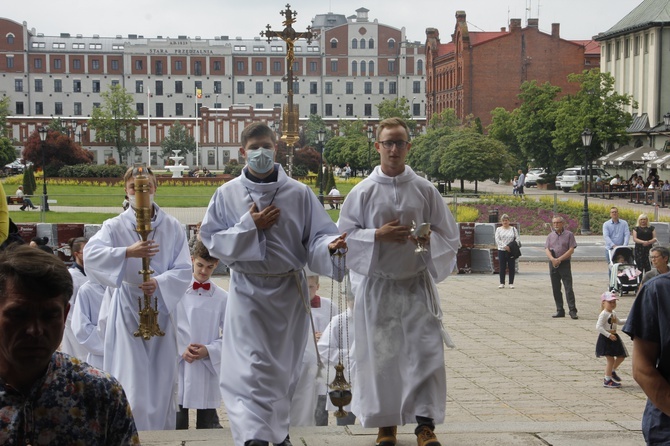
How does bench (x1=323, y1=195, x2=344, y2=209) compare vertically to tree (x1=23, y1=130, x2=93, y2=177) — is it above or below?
below

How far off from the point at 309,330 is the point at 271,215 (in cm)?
98

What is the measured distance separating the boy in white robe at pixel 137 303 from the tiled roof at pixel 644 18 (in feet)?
203

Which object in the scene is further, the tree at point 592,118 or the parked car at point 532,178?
the parked car at point 532,178

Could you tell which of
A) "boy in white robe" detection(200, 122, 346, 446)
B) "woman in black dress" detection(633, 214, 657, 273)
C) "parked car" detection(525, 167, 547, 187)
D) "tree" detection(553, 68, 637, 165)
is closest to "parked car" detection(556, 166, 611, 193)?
"tree" detection(553, 68, 637, 165)

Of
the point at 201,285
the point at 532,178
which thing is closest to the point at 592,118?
the point at 532,178

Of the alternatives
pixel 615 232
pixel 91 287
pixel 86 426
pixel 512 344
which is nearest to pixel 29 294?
pixel 86 426

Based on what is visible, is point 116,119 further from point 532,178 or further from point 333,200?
point 333,200

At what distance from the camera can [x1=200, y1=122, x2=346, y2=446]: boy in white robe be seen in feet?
21.2

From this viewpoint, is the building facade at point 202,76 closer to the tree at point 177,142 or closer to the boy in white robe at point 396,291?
the tree at point 177,142

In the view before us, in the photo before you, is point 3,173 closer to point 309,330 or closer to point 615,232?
point 615,232

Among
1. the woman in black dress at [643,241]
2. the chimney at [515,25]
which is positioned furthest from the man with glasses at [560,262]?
the chimney at [515,25]

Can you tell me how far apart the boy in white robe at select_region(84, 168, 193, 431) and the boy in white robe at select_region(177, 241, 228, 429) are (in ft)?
1.38

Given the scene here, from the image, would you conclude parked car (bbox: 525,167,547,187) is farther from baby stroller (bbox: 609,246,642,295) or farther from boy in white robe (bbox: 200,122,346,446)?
boy in white robe (bbox: 200,122,346,446)

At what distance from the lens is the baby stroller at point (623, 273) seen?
20438 mm
